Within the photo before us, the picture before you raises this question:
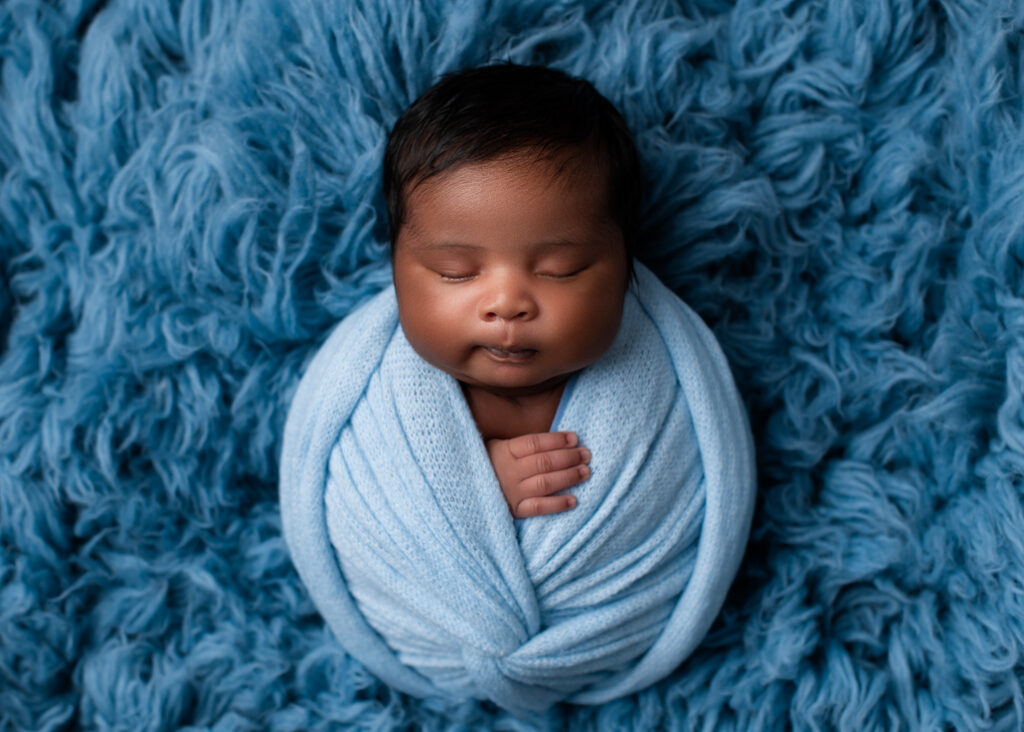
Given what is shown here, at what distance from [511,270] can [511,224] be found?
0.04 metres

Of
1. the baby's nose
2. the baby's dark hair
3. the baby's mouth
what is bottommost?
the baby's mouth

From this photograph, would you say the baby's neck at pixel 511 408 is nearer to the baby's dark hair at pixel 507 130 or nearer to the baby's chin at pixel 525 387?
the baby's chin at pixel 525 387

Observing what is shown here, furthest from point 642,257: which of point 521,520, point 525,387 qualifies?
point 521,520

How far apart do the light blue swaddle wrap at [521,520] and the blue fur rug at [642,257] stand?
88mm

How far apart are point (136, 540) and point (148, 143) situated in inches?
16.9

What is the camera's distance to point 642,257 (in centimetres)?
108

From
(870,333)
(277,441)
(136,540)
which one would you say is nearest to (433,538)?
(277,441)

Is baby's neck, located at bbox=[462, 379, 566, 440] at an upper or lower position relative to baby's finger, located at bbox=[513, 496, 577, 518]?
upper

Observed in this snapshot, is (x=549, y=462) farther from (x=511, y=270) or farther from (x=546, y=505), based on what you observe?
(x=511, y=270)

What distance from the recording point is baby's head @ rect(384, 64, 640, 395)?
846 millimetres

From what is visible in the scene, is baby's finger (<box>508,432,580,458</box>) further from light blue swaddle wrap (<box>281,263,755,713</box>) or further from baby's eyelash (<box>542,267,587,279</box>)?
baby's eyelash (<box>542,267,587,279</box>)

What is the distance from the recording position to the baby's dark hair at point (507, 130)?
850 mm

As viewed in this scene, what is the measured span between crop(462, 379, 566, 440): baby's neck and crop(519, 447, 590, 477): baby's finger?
0.17ft

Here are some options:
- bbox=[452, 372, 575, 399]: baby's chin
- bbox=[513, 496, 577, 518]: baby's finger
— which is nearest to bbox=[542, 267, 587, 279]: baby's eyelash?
bbox=[452, 372, 575, 399]: baby's chin
